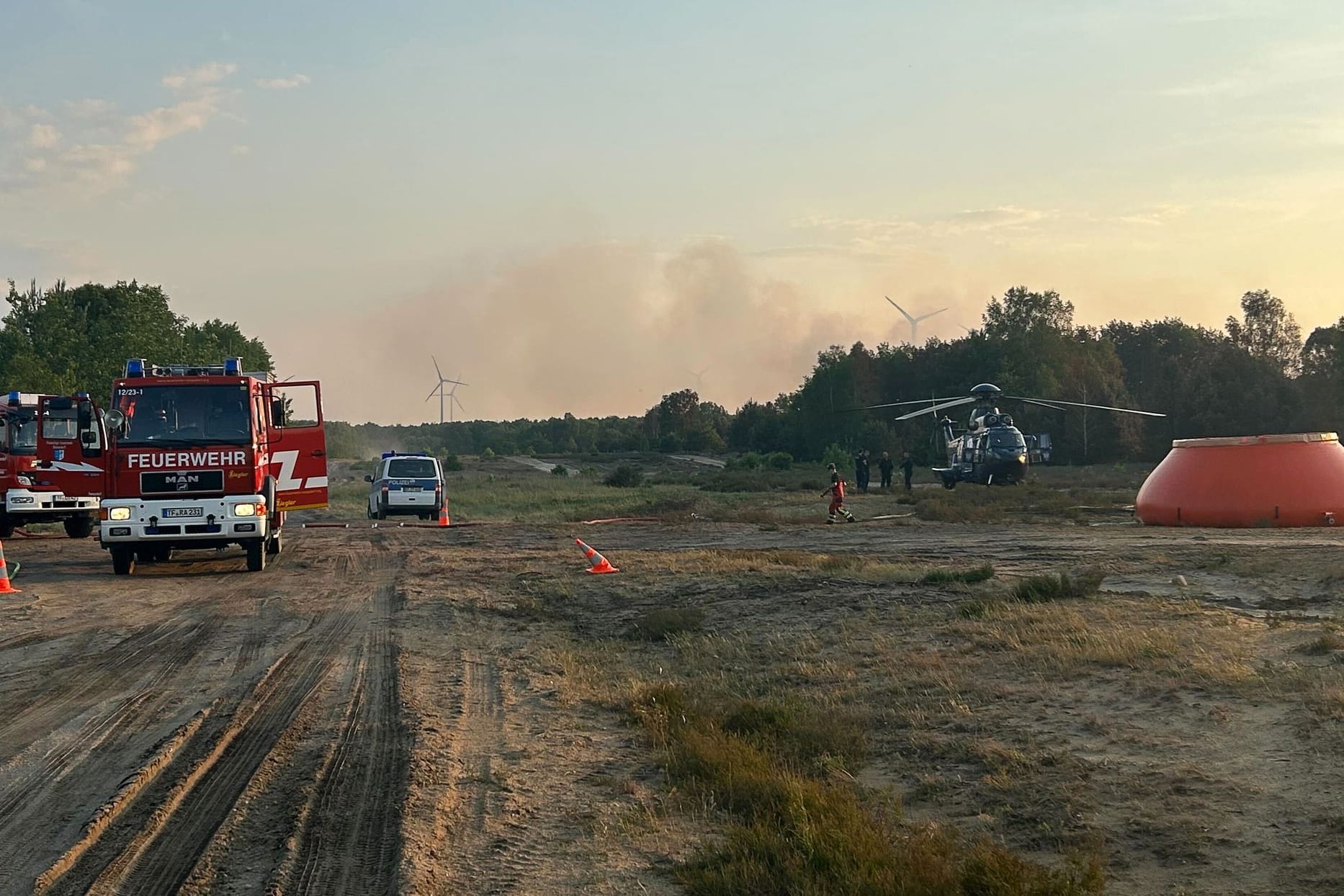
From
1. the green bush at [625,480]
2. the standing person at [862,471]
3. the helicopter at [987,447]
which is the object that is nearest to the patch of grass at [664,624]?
the helicopter at [987,447]

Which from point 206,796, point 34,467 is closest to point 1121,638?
point 206,796

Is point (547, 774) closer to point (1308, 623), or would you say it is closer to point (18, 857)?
point (18, 857)

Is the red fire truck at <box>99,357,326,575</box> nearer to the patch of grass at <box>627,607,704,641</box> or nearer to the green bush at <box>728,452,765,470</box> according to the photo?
the patch of grass at <box>627,607,704,641</box>

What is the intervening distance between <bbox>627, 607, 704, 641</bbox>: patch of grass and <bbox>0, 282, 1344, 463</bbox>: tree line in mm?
41732

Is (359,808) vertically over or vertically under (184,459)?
under

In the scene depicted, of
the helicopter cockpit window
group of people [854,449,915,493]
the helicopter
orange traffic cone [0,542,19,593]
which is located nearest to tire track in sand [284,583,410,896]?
orange traffic cone [0,542,19,593]

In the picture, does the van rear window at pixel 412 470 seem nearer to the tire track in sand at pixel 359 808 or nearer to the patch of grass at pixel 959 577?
the patch of grass at pixel 959 577

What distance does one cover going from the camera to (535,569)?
20828 mm

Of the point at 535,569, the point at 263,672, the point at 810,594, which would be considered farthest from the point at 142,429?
the point at 810,594

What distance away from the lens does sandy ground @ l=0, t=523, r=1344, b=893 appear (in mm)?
A: 6059

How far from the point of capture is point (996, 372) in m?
92.0

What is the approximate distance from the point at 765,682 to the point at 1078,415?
261 ft

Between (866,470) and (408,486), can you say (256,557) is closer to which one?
(408,486)

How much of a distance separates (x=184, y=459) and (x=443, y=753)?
1157cm
